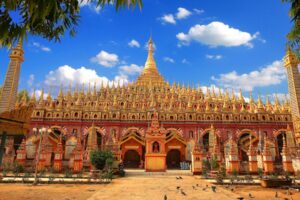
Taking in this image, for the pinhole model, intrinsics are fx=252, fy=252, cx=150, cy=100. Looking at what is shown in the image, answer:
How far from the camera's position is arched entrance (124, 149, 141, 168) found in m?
Result: 35.2

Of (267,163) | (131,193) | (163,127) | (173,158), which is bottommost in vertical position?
(131,193)

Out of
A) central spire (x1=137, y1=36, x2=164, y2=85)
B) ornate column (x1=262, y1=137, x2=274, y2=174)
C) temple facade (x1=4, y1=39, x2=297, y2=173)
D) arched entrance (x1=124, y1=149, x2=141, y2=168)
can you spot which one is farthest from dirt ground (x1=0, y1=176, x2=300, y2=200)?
central spire (x1=137, y1=36, x2=164, y2=85)

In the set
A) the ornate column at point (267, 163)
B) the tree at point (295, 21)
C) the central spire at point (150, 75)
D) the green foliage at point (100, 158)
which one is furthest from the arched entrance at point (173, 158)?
the tree at point (295, 21)

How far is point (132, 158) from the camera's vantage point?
3559 cm

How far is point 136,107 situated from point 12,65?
1835 centimetres

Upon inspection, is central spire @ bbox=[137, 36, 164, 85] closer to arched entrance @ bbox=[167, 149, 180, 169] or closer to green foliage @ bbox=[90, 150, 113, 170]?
arched entrance @ bbox=[167, 149, 180, 169]

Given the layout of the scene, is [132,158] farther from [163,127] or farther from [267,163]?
[267,163]

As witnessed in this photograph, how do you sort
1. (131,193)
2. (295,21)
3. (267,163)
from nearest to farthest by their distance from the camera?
(295,21) → (131,193) → (267,163)

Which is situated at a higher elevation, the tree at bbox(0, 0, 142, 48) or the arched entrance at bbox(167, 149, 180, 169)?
the tree at bbox(0, 0, 142, 48)

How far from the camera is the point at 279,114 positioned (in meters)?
36.7

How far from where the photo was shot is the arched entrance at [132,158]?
115ft

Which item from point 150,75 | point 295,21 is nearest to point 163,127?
point 150,75

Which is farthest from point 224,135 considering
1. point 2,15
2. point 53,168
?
point 2,15

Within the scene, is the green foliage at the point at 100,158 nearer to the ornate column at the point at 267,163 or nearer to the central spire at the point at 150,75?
the ornate column at the point at 267,163
